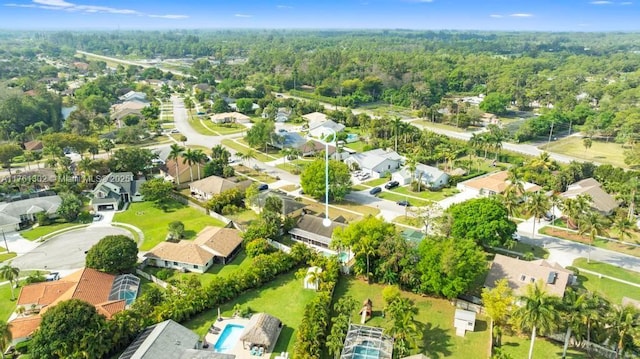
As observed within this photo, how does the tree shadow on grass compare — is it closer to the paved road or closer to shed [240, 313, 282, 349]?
shed [240, 313, 282, 349]

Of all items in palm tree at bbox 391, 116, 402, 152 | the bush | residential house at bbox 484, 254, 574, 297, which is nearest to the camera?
residential house at bbox 484, 254, 574, 297

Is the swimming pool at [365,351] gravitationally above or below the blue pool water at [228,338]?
above

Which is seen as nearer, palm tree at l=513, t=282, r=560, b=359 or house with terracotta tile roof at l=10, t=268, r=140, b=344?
palm tree at l=513, t=282, r=560, b=359

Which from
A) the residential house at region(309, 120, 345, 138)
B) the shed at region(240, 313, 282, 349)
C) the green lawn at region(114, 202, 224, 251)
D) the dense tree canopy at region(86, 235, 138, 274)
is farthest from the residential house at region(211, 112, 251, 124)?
the shed at region(240, 313, 282, 349)

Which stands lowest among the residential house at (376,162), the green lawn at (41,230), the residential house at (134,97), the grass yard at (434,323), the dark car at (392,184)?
the green lawn at (41,230)

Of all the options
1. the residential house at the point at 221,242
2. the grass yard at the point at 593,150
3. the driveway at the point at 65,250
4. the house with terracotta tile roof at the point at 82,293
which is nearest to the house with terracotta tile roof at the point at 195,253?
the residential house at the point at 221,242

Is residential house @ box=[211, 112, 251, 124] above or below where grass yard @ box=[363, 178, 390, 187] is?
above

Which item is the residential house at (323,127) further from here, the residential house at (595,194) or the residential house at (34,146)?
the residential house at (34,146)
